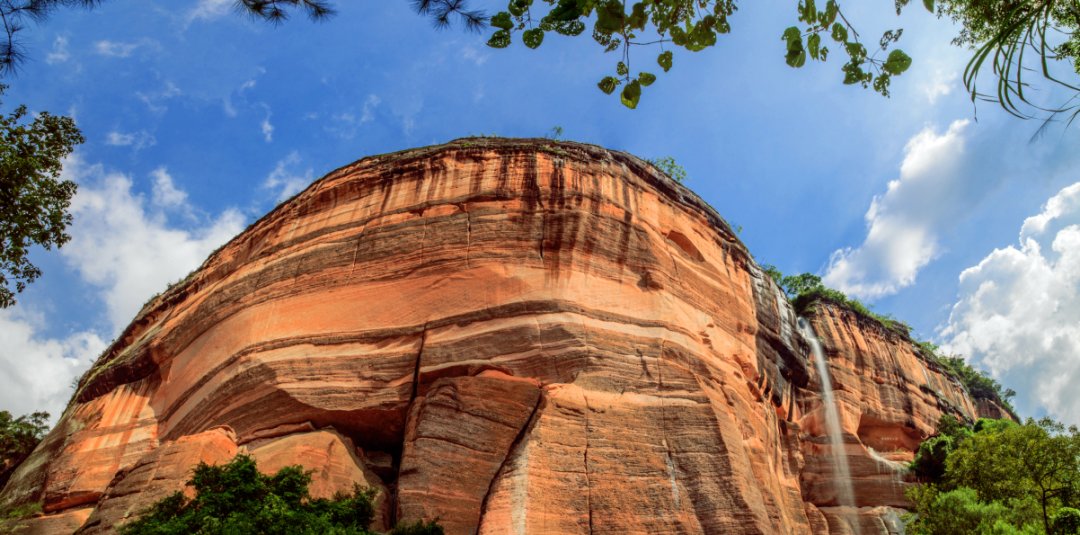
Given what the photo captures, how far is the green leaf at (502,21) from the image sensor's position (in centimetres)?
521

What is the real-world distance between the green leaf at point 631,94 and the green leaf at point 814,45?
1282mm

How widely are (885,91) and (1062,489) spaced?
18638mm

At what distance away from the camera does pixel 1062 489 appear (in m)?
18.7

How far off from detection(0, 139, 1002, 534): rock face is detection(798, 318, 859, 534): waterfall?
40cm

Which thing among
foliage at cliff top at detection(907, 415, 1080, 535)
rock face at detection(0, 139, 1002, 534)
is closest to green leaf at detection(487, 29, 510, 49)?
rock face at detection(0, 139, 1002, 534)

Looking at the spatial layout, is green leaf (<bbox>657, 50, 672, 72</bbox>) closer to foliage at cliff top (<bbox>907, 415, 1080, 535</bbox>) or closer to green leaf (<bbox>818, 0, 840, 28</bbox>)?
green leaf (<bbox>818, 0, 840, 28</bbox>)

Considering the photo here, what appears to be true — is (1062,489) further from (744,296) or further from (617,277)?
(617,277)

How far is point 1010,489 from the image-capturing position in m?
19.7

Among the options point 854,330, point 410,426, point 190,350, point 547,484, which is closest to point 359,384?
point 410,426

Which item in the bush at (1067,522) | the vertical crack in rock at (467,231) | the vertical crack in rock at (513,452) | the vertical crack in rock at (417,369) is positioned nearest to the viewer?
the vertical crack in rock at (513,452)

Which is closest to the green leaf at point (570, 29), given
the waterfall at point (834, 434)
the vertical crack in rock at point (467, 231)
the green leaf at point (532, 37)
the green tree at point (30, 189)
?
the green leaf at point (532, 37)

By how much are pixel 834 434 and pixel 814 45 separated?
2686 centimetres

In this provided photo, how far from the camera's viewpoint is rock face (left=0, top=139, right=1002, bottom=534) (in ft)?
53.3

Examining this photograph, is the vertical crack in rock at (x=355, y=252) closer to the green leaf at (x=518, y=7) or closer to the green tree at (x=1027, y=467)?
the green leaf at (x=518, y=7)
